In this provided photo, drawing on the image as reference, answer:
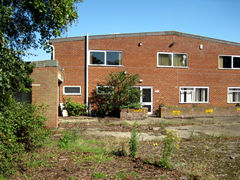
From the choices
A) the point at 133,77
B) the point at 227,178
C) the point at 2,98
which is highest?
the point at 133,77

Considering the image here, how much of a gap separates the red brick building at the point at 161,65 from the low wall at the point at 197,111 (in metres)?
1.35

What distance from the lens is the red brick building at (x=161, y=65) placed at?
1511cm

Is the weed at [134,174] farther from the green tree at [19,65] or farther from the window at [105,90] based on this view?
the window at [105,90]

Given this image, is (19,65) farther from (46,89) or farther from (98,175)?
(98,175)

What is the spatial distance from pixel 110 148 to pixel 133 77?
8.99 m

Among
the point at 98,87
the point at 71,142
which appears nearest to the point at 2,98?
the point at 71,142

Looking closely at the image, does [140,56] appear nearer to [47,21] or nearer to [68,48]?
[68,48]

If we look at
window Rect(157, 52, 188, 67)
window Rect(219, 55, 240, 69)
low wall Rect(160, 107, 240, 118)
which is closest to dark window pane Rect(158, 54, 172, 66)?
window Rect(157, 52, 188, 67)

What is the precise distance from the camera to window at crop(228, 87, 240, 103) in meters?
17.9

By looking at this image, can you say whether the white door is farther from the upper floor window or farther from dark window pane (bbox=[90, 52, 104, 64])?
dark window pane (bbox=[90, 52, 104, 64])

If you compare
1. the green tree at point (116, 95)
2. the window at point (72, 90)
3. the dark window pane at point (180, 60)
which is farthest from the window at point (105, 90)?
the dark window pane at point (180, 60)

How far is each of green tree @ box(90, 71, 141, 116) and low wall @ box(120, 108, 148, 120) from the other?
16.1 inches

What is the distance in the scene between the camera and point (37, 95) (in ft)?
31.3

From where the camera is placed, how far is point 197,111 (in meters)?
15.3
